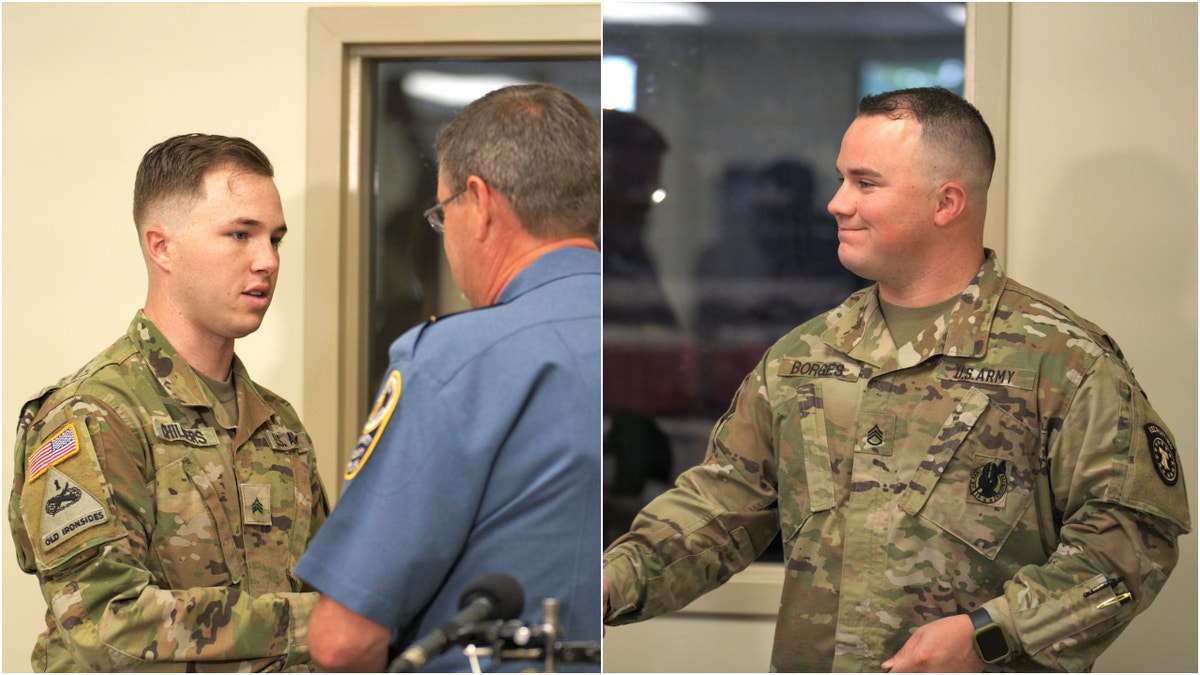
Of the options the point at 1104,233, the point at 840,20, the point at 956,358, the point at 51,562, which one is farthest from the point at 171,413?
the point at 1104,233

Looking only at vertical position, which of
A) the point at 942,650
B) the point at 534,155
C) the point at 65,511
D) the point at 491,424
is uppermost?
the point at 534,155

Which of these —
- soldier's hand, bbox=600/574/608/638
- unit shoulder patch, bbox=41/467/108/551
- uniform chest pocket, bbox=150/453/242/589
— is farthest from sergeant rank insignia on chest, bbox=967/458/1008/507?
unit shoulder patch, bbox=41/467/108/551

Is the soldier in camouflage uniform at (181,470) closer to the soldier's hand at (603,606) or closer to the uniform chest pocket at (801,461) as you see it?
the soldier's hand at (603,606)

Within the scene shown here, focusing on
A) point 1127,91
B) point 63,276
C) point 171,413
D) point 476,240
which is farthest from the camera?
point 1127,91

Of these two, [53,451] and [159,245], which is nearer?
[53,451]

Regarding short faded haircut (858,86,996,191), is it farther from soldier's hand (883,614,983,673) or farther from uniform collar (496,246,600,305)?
soldier's hand (883,614,983,673)

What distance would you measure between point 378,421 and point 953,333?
90cm

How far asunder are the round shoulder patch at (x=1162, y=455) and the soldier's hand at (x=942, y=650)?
35 cm

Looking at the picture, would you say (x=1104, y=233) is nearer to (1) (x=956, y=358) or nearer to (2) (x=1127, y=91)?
(2) (x=1127, y=91)

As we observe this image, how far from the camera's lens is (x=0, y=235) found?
5.42 feet

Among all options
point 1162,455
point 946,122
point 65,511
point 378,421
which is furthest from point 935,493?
point 65,511

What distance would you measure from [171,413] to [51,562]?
253 mm

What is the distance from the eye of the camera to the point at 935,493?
5.10 ft

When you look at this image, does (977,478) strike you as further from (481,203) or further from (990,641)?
(481,203)
